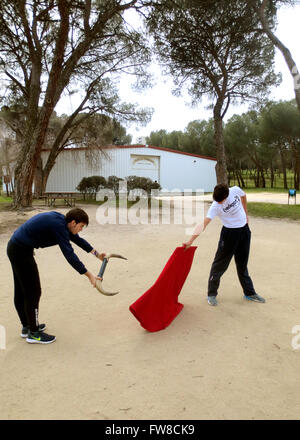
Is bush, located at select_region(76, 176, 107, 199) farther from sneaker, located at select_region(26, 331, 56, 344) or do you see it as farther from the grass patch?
sneaker, located at select_region(26, 331, 56, 344)

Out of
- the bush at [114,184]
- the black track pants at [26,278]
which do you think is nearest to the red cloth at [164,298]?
the black track pants at [26,278]

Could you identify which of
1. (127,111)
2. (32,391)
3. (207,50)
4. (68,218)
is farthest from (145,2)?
(32,391)

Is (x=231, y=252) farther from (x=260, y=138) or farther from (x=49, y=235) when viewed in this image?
(x=260, y=138)

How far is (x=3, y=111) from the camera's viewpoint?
21766 millimetres

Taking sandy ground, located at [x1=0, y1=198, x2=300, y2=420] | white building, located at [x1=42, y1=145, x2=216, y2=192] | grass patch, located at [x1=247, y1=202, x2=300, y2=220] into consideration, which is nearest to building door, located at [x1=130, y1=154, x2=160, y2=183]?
white building, located at [x1=42, y1=145, x2=216, y2=192]

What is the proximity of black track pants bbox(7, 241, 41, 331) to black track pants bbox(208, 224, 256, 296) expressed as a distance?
2133mm

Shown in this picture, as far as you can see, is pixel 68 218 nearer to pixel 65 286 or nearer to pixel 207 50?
pixel 65 286

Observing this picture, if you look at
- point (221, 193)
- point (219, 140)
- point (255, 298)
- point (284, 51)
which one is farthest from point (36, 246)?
point (219, 140)

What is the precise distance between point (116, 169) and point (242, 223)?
23.2m

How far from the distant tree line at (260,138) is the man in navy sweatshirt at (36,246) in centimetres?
2524

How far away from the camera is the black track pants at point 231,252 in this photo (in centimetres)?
404

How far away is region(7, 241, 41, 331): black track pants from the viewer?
3.03 m

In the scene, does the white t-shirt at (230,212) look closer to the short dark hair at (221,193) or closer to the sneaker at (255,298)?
the short dark hair at (221,193)

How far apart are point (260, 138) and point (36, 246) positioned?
1376 inches
